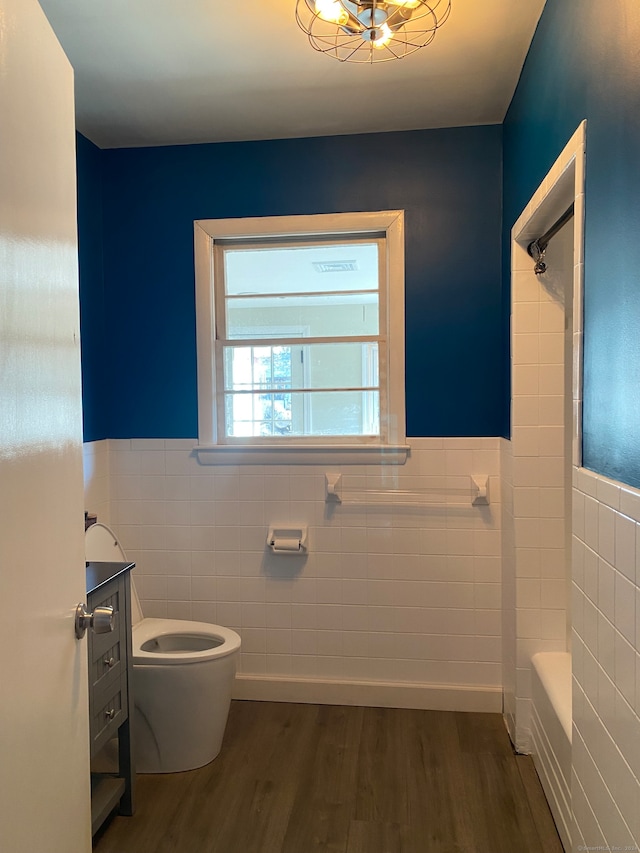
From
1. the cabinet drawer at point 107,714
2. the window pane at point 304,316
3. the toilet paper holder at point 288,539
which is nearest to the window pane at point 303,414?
the window pane at point 304,316

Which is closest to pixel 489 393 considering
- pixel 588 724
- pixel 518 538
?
pixel 518 538

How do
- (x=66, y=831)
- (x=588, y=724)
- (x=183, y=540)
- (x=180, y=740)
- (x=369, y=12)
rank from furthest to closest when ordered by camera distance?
(x=183, y=540) < (x=180, y=740) < (x=369, y=12) < (x=588, y=724) < (x=66, y=831)

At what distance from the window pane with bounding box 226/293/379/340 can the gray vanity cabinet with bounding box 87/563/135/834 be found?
4.29 ft

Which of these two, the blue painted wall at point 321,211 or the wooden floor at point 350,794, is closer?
the wooden floor at point 350,794

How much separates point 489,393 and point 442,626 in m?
1.09

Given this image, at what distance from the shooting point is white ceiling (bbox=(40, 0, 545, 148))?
189 cm

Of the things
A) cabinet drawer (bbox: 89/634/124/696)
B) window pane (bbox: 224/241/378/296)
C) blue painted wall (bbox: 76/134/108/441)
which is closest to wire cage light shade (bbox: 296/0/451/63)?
window pane (bbox: 224/241/378/296)

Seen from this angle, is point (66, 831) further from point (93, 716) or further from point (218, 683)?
point (218, 683)

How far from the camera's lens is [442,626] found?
274cm

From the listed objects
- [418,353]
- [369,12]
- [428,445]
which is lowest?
[428,445]

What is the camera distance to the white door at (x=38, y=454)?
917 millimetres

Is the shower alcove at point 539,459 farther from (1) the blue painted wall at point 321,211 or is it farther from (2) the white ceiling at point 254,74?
(2) the white ceiling at point 254,74

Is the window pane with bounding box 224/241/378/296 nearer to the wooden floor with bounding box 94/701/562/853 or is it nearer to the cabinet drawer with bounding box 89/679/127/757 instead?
the cabinet drawer with bounding box 89/679/127/757

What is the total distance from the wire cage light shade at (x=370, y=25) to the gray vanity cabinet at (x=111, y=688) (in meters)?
1.87
